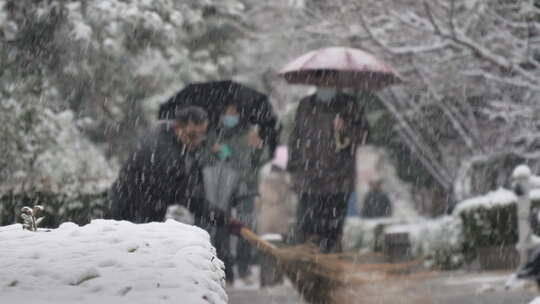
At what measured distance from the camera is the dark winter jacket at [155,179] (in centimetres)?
660

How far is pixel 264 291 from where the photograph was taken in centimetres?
927

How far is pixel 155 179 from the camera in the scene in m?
6.78

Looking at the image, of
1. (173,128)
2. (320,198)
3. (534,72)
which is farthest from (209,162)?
(534,72)

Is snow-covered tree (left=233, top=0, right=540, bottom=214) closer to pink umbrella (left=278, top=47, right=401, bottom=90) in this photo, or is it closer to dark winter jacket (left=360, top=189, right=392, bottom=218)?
pink umbrella (left=278, top=47, right=401, bottom=90)

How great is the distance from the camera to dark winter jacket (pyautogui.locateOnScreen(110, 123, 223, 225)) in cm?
660

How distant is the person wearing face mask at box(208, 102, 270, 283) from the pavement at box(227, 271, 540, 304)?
0.37 m

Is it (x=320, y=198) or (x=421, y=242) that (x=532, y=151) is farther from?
(x=320, y=198)

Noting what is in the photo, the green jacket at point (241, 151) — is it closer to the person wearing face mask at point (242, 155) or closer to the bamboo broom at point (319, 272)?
the person wearing face mask at point (242, 155)

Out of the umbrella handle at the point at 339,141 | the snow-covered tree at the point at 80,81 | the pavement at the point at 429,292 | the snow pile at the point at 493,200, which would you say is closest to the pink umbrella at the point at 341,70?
the umbrella handle at the point at 339,141

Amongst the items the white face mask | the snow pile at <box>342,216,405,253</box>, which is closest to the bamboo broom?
the white face mask

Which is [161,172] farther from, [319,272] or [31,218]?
[31,218]

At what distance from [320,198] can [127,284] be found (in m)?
7.09

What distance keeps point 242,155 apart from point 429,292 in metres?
2.32

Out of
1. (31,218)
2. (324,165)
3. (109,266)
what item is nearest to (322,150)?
(324,165)
